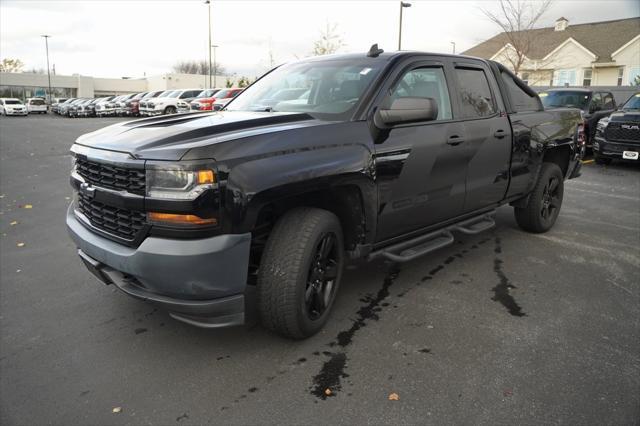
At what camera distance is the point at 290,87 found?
4008 millimetres

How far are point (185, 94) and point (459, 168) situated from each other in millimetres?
30476

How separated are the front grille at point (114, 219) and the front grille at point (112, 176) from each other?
4.9 inches

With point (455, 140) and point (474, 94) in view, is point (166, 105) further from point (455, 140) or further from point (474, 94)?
point (455, 140)

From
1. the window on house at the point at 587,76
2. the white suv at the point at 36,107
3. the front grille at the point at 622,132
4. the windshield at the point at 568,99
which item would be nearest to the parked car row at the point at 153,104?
the white suv at the point at 36,107

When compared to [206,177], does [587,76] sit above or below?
above

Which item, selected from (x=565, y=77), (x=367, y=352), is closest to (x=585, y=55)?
(x=565, y=77)

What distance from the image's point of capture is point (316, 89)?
12.5 ft

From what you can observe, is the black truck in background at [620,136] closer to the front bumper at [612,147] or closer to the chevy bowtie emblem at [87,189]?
the front bumper at [612,147]

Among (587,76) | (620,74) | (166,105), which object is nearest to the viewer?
(166,105)

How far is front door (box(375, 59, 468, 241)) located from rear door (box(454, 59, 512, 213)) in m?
0.14

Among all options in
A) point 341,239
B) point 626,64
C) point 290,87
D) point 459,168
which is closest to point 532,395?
point 341,239

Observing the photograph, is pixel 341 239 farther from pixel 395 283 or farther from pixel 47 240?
pixel 47 240

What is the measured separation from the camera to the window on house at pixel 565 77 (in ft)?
125

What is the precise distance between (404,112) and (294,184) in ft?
3.15
